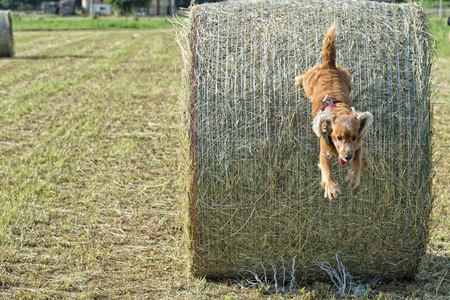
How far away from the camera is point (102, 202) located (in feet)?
20.7

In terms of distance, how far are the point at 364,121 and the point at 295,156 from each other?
997mm

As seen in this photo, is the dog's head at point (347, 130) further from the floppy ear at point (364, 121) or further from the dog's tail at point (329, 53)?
the dog's tail at point (329, 53)

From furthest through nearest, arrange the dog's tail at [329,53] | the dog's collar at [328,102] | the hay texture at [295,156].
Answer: the hay texture at [295,156] → the dog's tail at [329,53] → the dog's collar at [328,102]

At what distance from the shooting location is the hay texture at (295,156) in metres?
4.30

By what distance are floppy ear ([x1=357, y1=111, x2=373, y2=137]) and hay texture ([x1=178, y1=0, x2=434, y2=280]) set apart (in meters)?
0.91

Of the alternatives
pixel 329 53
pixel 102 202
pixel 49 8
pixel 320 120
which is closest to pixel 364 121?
pixel 320 120

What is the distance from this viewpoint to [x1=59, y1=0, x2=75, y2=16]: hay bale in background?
71688 mm

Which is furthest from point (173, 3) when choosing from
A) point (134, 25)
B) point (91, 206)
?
point (91, 206)

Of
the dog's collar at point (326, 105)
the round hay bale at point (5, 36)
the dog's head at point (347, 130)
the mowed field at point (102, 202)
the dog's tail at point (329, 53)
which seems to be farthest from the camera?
the round hay bale at point (5, 36)

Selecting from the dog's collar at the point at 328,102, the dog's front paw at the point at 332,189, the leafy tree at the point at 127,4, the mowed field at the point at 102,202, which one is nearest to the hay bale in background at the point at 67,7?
the leafy tree at the point at 127,4

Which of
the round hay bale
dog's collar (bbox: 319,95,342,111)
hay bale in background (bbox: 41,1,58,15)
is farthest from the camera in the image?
hay bale in background (bbox: 41,1,58,15)

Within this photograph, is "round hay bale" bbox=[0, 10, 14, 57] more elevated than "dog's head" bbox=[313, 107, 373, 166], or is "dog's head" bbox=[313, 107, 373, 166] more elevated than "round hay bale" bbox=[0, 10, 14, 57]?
"round hay bale" bbox=[0, 10, 14, 57]

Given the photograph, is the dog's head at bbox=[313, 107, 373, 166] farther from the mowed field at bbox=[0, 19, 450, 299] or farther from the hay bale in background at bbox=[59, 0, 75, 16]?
the hay bale in background at bbox=[59, 0, 75, 16]


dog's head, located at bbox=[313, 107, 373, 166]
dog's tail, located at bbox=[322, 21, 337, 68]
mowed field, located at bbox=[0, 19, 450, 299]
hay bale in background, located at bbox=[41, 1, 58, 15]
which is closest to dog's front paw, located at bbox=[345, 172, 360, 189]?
dog's head, located at bbox=[313, 107, 373, 166]
